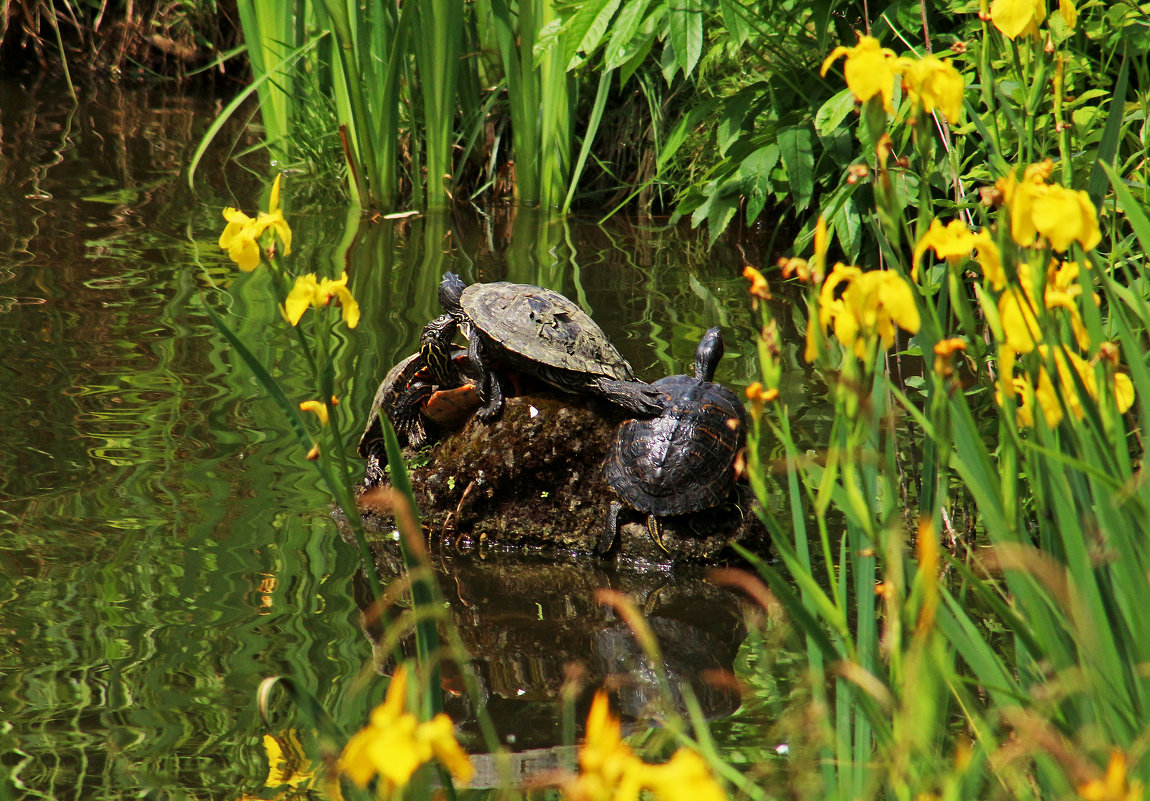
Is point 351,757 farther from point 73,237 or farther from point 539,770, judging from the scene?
point 73,237

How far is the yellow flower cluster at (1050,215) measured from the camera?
4.08 ft

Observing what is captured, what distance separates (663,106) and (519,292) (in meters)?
3.86

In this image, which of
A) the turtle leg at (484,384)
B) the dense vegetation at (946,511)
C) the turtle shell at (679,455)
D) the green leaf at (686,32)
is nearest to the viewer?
the dense vegetation at (946,511)

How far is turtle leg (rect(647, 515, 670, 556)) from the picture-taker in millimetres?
3336

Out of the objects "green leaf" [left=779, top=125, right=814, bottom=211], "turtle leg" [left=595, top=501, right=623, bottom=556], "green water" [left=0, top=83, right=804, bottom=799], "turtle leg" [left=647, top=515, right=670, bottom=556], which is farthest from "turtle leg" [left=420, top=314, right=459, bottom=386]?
"green leaf" [left=779, top=125, right=814, bottom=211]

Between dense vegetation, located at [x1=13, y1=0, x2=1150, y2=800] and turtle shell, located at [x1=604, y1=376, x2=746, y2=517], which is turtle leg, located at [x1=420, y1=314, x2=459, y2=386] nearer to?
turtle shell, located at [x1=604, y1=376, x2=746, y2=517]

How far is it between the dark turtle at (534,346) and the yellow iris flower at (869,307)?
6.94ft

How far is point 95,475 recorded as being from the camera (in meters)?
3.56

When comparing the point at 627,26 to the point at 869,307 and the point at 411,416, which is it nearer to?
the point at 411,416

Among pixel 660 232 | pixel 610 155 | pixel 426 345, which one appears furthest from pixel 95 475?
→ pixel 610 155

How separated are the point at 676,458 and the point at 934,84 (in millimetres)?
1979

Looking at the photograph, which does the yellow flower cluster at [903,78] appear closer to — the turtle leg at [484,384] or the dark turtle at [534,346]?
→ the dark turtle at [534,346]

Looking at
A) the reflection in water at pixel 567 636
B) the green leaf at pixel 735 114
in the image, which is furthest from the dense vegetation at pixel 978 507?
the green leaf at pixel 735 114

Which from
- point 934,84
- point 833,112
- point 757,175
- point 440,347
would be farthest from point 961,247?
point 757,175
